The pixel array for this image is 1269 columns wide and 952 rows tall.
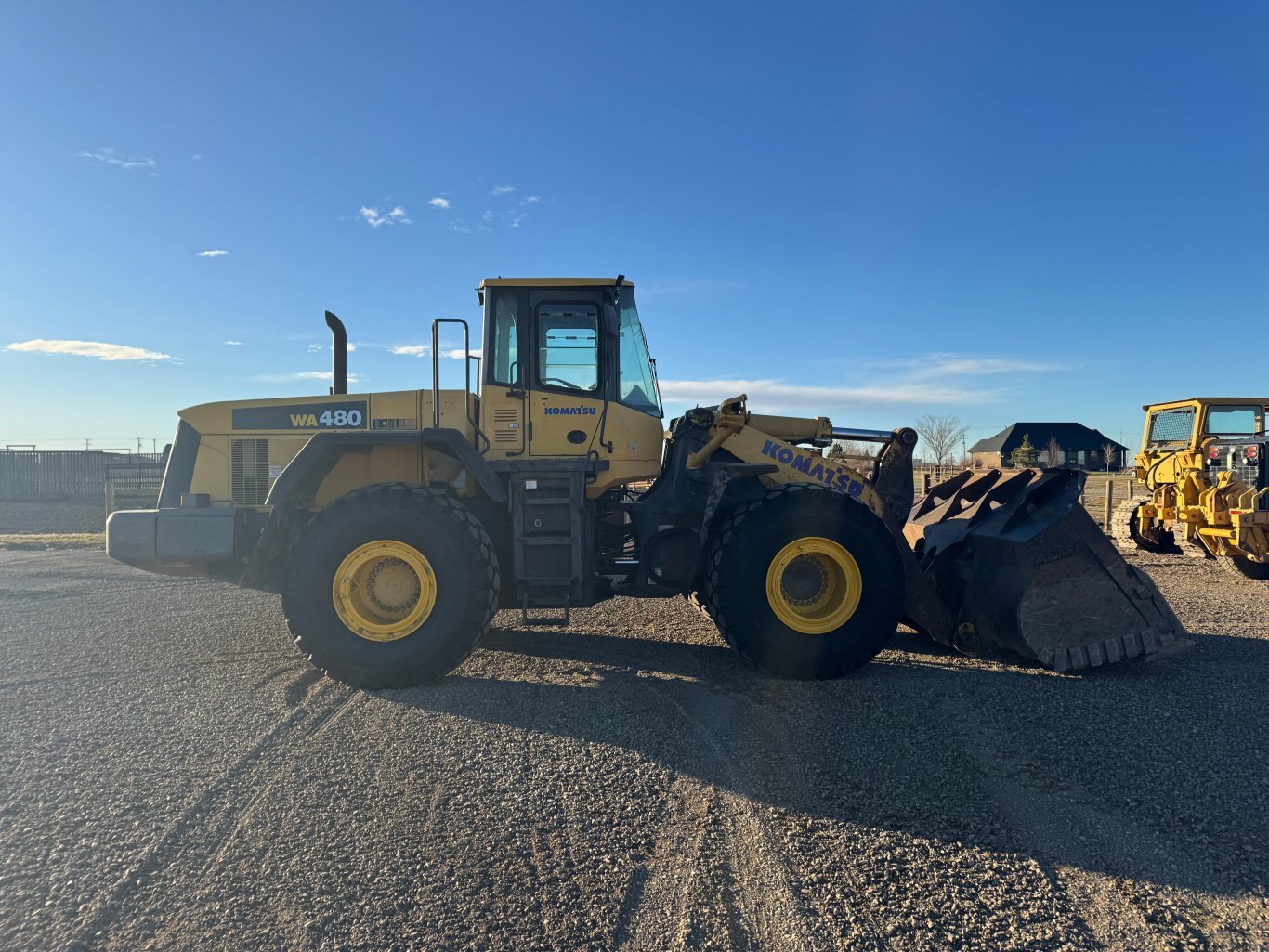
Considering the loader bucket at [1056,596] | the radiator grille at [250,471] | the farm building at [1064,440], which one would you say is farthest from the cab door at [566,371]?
the farm building at [1064,440]

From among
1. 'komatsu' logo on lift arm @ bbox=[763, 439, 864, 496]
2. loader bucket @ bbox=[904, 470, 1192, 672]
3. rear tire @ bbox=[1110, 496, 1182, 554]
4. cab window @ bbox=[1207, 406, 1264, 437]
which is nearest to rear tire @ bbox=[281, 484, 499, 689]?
→ 'komatsu' logo on lift arm @ bbox=[763, 439, 864, 496]

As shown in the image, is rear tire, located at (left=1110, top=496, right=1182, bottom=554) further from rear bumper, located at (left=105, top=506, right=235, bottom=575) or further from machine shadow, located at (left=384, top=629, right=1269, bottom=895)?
rear bumper, located at (left=105, top=506, right=235, bottom=575)

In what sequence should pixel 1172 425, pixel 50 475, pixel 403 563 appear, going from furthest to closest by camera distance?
pixel 50 475 → pixel 1172 425 → pixel 403 563

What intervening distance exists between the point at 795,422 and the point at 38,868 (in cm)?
552

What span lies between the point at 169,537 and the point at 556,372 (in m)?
3.06

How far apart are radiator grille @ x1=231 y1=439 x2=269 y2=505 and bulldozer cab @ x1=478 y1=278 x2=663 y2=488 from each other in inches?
71.1

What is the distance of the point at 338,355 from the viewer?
6.54 m

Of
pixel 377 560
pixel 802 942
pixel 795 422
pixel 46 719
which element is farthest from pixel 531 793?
pixel 795 422

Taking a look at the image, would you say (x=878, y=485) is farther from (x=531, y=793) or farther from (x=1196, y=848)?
(x=531, y=793)

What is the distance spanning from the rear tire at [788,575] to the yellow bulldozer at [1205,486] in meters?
7.88

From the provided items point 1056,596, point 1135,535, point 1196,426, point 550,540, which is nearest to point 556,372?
point 550,540

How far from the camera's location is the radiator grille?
6055 mm

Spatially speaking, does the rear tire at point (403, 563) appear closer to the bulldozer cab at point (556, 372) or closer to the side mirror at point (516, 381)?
the bulldozer cab at point (556, 372)

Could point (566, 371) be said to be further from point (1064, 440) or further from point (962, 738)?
point (1064, 440)
